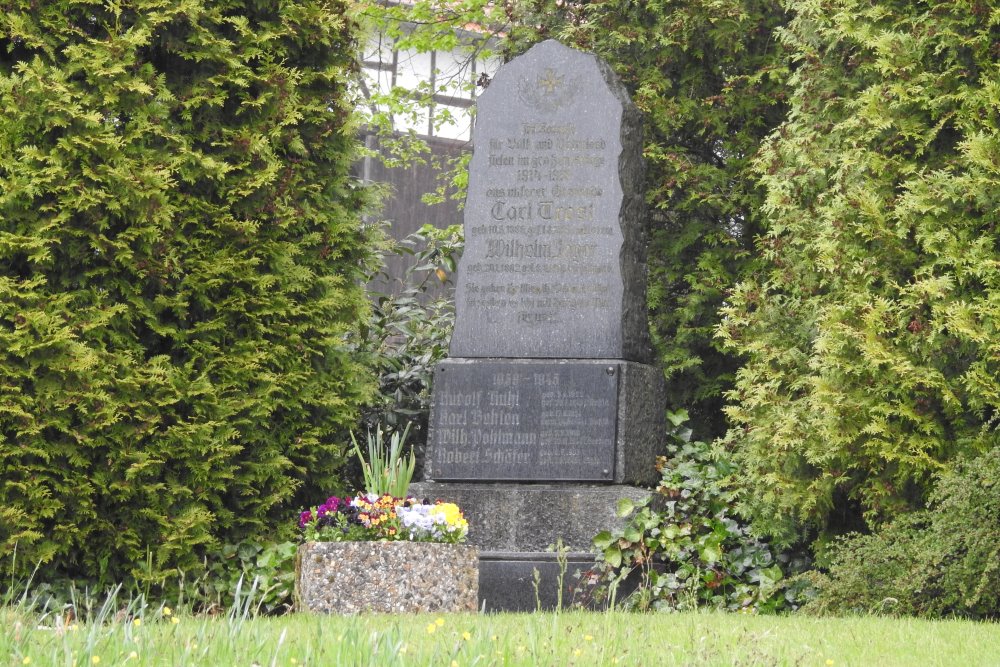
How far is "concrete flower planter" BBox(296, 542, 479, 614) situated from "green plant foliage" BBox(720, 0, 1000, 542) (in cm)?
184

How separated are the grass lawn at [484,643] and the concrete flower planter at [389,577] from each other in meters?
0.89

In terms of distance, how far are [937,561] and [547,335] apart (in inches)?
102

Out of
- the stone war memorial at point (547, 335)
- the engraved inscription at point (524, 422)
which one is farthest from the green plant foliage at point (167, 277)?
the stone war memorial at point (547, 335)

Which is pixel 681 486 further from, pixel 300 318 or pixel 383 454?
pixel 300 318

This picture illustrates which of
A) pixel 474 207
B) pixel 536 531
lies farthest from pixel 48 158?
pixel 536 531

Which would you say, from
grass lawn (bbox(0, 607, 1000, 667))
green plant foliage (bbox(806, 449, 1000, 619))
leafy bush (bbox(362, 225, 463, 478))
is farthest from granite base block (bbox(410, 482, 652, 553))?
grass lawn (bbox(0, 607, 1000, 667))

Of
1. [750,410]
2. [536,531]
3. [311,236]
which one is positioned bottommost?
[536,531]

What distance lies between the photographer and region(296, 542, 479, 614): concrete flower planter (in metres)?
6.19

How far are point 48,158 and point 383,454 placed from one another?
2.50 metres

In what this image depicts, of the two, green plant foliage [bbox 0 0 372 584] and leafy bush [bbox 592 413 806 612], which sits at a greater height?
green plant foliage [bbox 0 0 372 584]

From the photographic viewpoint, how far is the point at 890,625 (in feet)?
17.2

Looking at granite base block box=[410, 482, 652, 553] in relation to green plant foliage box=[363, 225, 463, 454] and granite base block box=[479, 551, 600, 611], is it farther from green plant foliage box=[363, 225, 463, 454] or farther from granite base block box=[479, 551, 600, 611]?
green plant foliage box=[363, 225, 463, 454]

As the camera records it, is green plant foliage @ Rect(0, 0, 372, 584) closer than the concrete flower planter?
No

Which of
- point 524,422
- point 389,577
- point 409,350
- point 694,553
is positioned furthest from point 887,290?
point 409,350
